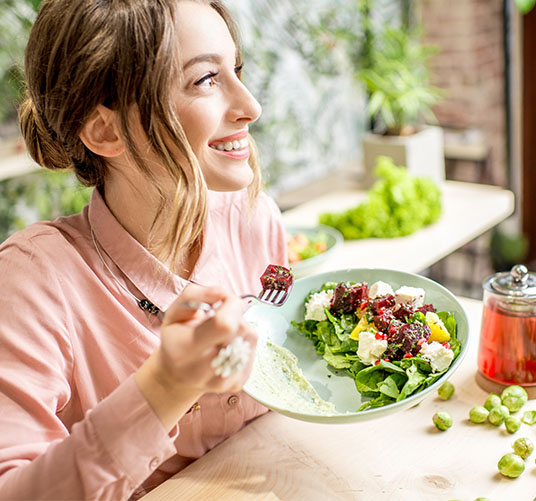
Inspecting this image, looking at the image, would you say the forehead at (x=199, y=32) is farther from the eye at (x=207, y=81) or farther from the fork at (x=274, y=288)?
the fork at (x=274, y=288)

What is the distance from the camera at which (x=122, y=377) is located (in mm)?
1090

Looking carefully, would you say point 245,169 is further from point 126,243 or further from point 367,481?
point 367,481

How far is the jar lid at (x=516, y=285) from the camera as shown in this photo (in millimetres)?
1115

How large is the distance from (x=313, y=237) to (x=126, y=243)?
3.71 ft

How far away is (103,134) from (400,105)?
1.94 m

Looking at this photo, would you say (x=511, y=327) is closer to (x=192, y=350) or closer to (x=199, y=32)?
(x=192, y=350)

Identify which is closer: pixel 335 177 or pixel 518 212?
pixel 335 177

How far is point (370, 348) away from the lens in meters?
1.10

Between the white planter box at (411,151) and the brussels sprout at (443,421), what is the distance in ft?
5.43

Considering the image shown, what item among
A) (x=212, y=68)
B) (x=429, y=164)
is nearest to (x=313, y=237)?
(x=429, y=164)

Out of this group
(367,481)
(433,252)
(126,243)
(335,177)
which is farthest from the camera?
(335,177)

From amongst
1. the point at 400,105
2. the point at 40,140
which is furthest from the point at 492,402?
the point at 400,105

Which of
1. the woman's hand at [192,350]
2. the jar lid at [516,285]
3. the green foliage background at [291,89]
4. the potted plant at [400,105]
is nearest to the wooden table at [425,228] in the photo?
the potted plant at [400,105]

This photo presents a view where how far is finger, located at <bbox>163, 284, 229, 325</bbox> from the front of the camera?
791mm
